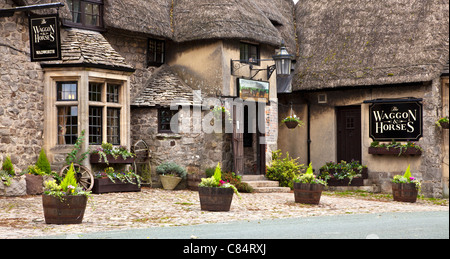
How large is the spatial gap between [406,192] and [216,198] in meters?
6.54

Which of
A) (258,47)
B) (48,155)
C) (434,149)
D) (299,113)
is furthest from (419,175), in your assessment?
(48,155)

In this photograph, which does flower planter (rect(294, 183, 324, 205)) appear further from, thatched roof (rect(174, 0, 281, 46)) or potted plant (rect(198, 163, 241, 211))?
thatched roof (rect(174, 0, 281, 46))

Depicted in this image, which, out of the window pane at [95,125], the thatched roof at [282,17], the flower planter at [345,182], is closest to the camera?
the window pane at [95,125]

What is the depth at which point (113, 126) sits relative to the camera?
1808cm

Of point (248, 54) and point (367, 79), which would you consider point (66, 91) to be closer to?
point (248, 54)

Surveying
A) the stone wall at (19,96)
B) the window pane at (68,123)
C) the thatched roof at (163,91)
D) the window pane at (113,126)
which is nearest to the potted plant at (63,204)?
the stone wall at (19,96)

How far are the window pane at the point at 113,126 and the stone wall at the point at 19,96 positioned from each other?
1879mm

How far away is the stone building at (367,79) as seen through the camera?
65.4 ft

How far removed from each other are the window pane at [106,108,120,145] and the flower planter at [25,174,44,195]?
2607 millimetres

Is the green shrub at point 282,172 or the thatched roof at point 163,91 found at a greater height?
the thatched roof at point 163,91

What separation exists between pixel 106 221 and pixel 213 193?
261 centimetres

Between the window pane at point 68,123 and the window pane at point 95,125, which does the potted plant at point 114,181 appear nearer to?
the window pane at point 95,125

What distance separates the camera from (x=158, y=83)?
19.8 metres

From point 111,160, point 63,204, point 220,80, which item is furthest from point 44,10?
point 63,204
